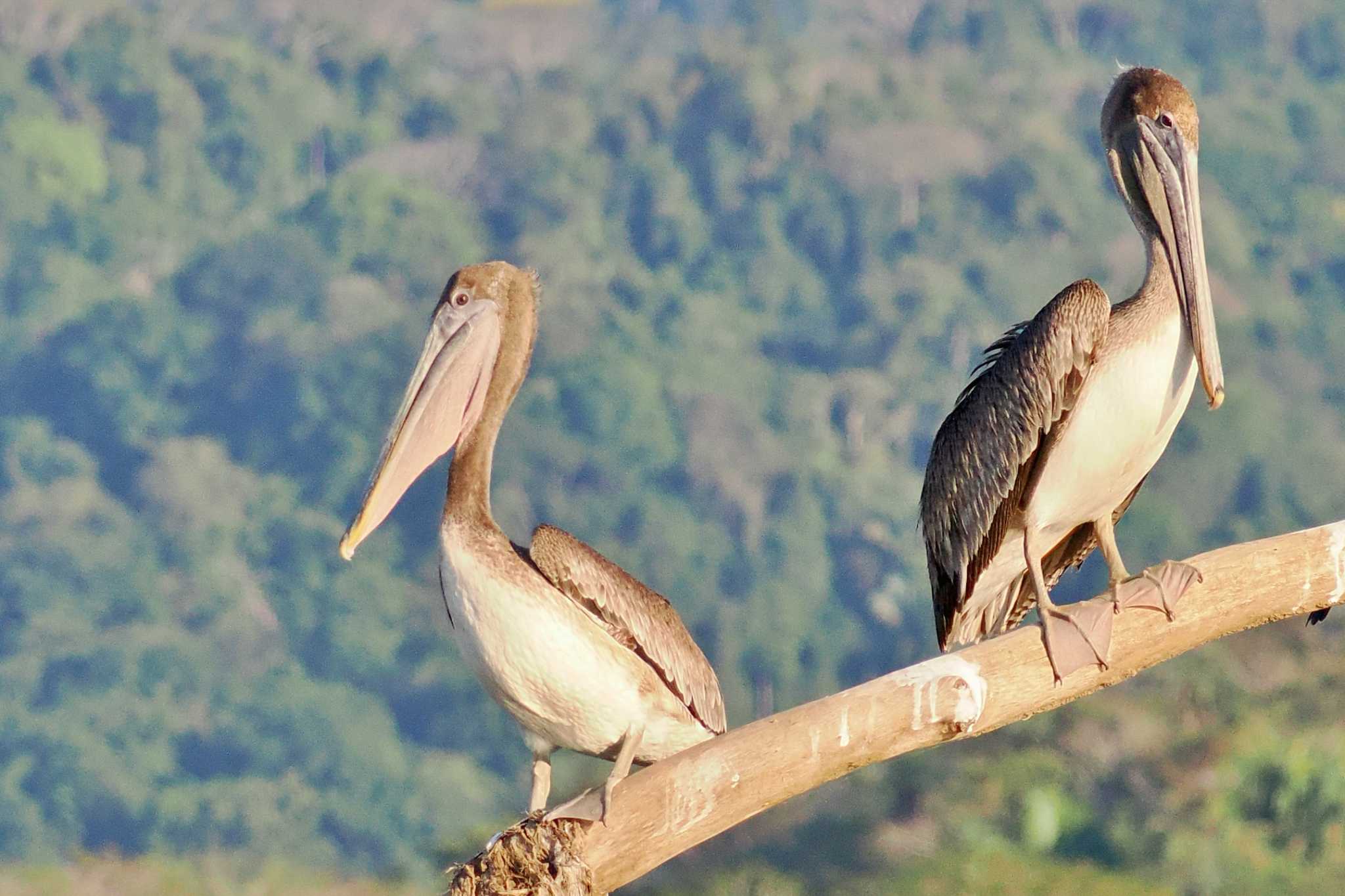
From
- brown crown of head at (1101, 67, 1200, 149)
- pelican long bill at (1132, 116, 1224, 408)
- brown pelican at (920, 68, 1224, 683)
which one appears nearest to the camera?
pelican long bill at (1132, 116, 1224, 408)

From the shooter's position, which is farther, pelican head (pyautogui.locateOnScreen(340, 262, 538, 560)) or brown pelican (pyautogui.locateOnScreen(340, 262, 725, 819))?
pelican head (pyautogui.locateOnScreen(340, 262, 538, 560))

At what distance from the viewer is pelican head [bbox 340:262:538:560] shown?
4750 mm

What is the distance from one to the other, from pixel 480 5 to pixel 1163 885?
295ft

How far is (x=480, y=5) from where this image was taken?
10912 centimetres

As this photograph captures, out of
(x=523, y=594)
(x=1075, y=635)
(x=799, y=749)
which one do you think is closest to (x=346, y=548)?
(x=523, y=594)

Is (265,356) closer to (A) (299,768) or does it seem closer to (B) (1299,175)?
(A) (299,768)

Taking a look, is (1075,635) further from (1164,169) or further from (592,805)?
(1164,169)

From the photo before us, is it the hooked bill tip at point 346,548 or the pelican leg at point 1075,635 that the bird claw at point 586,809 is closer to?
the hooked bill tip at point 346,548

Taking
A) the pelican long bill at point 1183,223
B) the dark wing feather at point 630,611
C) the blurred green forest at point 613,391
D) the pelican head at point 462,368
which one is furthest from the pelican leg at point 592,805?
the blurred green forest at point 613,391

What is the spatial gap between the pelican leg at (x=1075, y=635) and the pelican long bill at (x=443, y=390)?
1310mm

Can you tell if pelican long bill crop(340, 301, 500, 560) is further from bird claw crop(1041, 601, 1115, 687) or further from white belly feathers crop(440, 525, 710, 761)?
bird claw crop(1041, 601, 1115, 687)

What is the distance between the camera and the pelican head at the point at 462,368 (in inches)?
187

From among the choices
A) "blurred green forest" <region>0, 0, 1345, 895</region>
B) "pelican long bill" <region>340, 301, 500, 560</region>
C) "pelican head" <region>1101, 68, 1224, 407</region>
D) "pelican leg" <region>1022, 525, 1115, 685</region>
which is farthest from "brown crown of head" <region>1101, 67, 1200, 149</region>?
"blurred green forest" <region>0, 0, 1345, 895</region>

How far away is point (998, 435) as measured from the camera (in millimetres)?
5340
